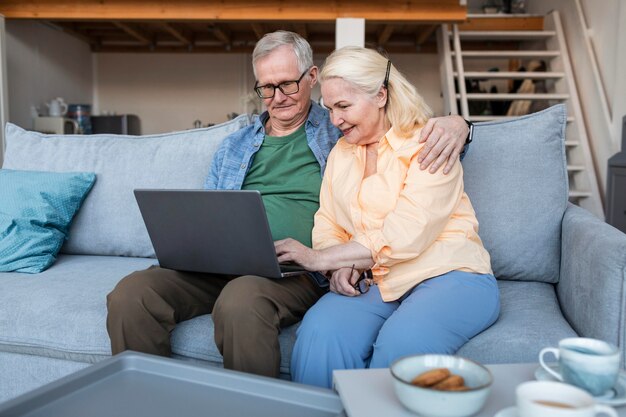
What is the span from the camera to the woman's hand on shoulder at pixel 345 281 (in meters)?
1.45

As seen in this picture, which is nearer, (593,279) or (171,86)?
(593,279)

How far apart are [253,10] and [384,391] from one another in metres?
4.31

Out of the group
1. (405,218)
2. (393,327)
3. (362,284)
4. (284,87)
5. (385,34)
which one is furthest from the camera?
(385,34)

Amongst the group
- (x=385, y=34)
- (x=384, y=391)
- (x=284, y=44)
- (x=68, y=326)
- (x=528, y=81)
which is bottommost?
(x=68, y=326)

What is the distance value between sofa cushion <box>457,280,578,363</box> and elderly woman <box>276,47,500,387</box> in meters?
0.03

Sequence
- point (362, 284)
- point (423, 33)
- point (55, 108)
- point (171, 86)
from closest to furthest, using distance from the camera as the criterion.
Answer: point (362, 284), point (55, 108), point (423, 33), point (171, 86)

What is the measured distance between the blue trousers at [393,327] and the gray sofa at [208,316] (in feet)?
0.23

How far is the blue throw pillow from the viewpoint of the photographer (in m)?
1.94

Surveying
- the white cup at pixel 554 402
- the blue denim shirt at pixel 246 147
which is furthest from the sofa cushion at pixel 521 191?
the white cup at pixel 554 402

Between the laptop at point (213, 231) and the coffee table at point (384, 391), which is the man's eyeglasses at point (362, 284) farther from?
the coffee table at point (384, 391)

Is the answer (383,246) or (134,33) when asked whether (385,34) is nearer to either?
(134,33)

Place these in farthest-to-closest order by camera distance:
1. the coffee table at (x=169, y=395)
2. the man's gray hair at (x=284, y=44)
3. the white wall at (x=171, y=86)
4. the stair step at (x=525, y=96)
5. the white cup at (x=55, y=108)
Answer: the white wall at (x=171, y=86) < the white cup at (x=55, y=108) < the stair step at (x=525, y=96) < the man's gray hair at (x=284, y=44) < the coffee table at (x=169, y=395)

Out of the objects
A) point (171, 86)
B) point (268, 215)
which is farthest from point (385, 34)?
point (268, 215)

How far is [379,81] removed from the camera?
1566 mm
